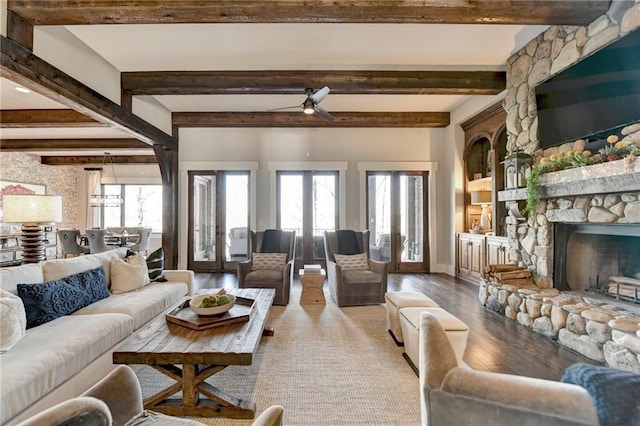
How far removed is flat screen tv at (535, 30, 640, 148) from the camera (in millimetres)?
2781

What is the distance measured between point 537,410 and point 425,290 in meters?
4.59

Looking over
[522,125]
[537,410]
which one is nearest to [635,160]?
[522,125]

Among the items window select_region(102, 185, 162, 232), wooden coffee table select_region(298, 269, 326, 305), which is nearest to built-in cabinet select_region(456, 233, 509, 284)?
wooden coffee table select_region(298, 269, 326, 305)

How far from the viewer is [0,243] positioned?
7012 mm

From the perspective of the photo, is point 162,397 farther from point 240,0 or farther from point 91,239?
point 91,239

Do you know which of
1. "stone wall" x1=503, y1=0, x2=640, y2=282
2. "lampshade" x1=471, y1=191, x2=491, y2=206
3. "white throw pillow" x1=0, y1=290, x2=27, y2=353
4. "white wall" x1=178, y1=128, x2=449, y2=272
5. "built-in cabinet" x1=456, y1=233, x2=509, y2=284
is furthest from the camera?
"white wall" x1=178, y1=128, x2=449, y2=272

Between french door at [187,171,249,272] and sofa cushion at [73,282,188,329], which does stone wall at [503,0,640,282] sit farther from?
french door at [187,171,249,272]

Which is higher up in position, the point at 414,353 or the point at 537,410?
the point at 537,410

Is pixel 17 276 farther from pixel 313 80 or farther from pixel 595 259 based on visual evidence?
pixel 595 259

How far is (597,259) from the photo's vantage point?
352 cm

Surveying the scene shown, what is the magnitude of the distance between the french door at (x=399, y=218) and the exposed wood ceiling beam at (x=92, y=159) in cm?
665

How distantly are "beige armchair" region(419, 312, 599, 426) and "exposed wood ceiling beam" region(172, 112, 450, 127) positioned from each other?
19.7 feet

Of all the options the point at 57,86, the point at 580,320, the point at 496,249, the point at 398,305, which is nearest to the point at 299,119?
the point at 57,86

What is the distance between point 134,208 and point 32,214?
7.52 metres
